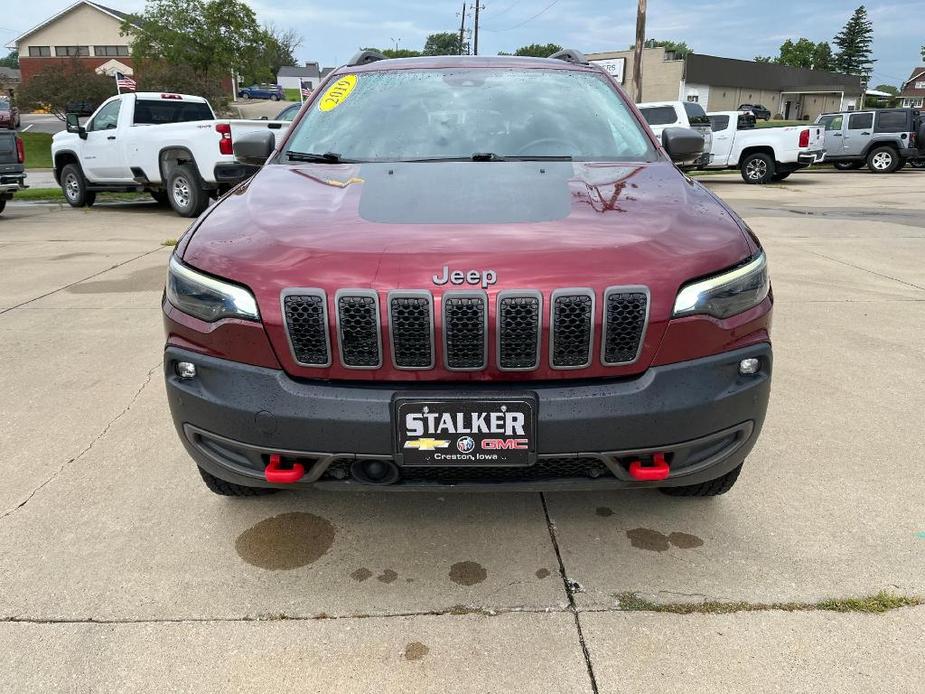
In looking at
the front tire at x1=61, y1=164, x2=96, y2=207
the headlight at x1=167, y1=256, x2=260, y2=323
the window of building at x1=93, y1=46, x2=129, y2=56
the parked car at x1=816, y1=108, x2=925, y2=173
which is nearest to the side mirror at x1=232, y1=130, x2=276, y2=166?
the headlight at x1=167, y1=256, x2=260, y2=323

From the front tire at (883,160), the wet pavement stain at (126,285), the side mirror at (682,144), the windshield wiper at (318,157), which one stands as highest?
the side mirror at (682,144)

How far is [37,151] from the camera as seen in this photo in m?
27.2

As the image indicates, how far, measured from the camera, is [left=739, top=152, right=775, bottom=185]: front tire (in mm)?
18062

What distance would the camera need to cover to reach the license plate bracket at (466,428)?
1.99m

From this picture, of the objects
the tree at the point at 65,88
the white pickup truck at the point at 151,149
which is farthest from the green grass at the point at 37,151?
the white pickup truck at the point at 151,149

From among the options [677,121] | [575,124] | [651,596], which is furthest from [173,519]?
[677,121]

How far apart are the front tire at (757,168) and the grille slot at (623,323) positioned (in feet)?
59.3

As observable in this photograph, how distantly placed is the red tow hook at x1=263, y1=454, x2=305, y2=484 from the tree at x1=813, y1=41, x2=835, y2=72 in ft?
404

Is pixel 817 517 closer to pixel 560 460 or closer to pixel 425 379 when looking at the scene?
pixel 560 460

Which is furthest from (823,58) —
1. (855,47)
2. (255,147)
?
(255,147)

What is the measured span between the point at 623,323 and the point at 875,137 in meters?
23.6

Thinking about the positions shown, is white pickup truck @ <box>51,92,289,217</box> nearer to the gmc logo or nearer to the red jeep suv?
the red jeep suv

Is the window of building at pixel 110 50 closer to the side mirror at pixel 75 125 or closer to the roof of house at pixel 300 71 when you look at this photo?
the roof of house at pixel 300 71

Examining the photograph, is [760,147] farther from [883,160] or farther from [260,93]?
[260,93]
